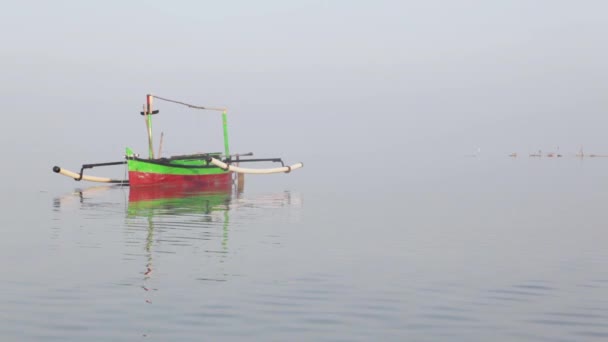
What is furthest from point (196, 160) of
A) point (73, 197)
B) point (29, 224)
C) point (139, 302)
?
point (139, 302)

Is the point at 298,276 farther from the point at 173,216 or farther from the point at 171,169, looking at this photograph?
the point at 171,169

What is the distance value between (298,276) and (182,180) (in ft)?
149

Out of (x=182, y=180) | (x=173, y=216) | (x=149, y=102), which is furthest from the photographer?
(x=182, y=180)

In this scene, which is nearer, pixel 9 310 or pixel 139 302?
pixel 9 310

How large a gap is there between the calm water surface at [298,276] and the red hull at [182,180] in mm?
17999

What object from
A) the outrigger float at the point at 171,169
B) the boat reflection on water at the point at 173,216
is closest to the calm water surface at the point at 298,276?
the boat reflection on water at the point at 173,216

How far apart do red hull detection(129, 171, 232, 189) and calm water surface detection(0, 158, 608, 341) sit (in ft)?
59.1

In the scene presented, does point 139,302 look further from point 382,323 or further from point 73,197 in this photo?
point 73,197

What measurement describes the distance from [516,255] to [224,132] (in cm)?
5093

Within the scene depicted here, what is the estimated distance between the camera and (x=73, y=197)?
57.1 m

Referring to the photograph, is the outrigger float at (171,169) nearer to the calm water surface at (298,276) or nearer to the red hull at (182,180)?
the red hull at (182,180)

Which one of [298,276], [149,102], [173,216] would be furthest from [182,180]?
[298,276]

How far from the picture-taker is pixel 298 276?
21.8 meters

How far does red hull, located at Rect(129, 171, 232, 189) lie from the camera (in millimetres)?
62812
